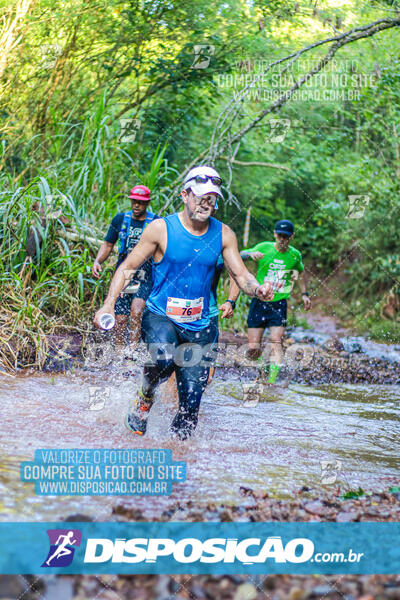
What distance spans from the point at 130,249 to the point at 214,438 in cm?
275

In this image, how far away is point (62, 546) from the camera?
3.09m

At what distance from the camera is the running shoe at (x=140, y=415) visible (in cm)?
502

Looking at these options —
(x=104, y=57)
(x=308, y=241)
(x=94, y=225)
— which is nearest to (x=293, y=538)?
(x=94, y=225)

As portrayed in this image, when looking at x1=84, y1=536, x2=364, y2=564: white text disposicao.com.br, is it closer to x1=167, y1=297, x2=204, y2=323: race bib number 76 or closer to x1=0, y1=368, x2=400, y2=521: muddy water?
x1=0, y1=368, x2=400, y2=521: muddy water

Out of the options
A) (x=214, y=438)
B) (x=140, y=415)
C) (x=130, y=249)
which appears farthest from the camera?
(x=130, y=249)

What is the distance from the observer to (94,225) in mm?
8961

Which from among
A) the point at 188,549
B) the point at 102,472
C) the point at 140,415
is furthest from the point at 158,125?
the point at 188,549

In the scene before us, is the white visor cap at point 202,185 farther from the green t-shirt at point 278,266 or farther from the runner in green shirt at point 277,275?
the green t-shirt at point 278,266

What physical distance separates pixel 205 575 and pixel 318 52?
1566 centimetres

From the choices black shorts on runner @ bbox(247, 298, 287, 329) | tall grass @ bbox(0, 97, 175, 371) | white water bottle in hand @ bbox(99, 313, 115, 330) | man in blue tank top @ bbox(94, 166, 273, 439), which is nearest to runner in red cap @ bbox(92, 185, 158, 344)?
tall grass @ bbox(0, 97, 175, 371)

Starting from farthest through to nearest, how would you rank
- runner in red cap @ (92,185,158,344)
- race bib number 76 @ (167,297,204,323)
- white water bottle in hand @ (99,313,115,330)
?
runner in red cap @ (92,185,158,344)
race bib number 76 @ (167,297,204,323)
white water bottle in hand @ (99,313,115,330)

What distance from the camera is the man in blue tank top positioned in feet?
15.8

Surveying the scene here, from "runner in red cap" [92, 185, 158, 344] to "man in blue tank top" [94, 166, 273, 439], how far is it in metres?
2.21

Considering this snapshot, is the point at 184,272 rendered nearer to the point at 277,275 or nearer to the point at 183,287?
the point at 183,287
